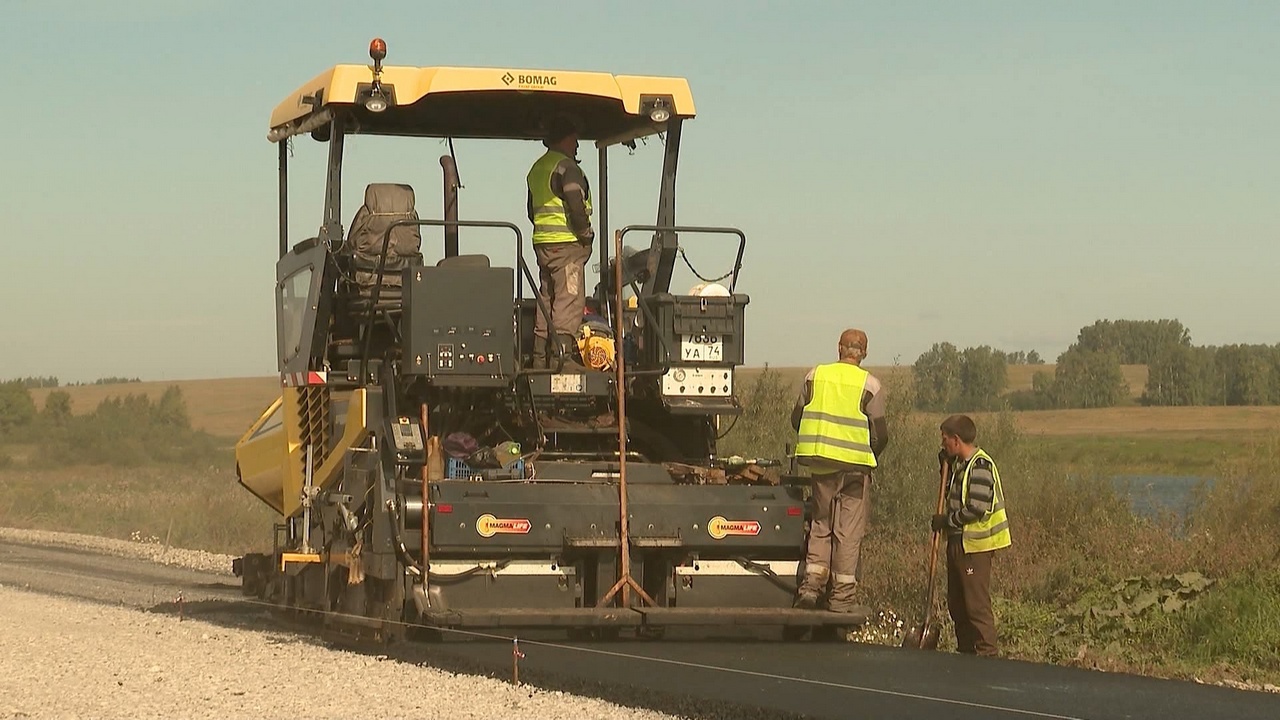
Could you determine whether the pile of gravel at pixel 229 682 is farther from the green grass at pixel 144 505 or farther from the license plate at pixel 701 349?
the green grass at pixel 144 505

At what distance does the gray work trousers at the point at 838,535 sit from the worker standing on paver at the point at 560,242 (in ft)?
6.22

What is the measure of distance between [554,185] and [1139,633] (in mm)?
5166

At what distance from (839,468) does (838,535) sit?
400 millimetres

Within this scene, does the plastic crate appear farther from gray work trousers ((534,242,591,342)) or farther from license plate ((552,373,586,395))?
gray work trousers ((534,242,591,342))

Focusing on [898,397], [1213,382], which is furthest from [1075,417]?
[898,397]

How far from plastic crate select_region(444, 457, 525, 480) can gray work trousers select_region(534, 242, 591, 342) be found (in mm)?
939

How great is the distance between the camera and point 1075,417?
61094 mm

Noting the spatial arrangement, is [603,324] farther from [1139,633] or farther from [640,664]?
[1139,633]

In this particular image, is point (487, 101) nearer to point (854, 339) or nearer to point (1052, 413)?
point (854, 339)

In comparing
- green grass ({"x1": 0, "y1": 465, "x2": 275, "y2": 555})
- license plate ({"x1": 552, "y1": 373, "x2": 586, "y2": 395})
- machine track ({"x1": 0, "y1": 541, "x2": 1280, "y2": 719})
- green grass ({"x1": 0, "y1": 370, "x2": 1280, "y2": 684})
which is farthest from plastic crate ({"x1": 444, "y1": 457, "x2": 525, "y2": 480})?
green grass ({"x1": 0, "y1": 465, "x2": 275, "y2": 555})

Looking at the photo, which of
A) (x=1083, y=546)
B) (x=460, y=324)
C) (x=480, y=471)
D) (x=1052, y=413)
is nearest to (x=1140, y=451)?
(x=1052, y=413)

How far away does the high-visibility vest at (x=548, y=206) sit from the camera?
1123 cm

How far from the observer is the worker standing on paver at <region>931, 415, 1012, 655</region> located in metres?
10.3

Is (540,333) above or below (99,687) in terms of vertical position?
above
